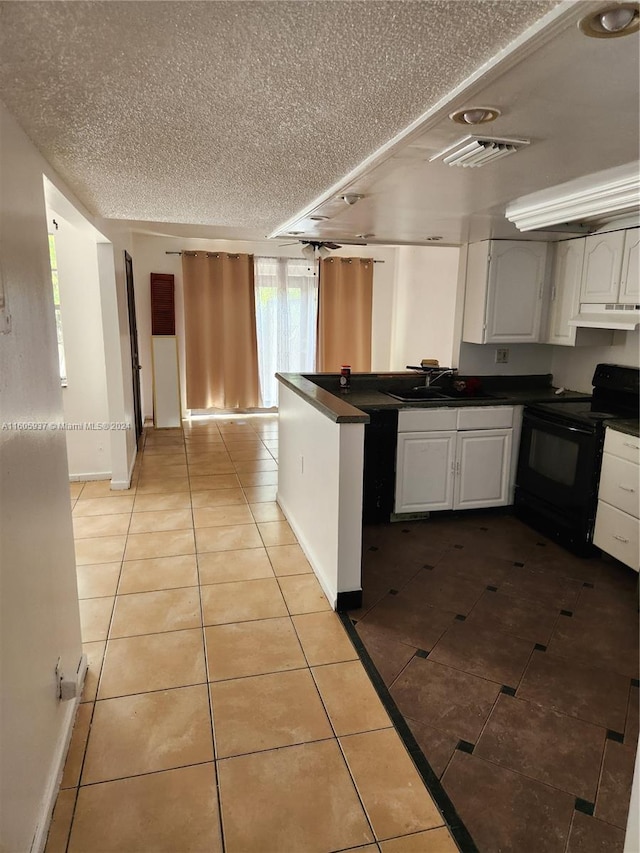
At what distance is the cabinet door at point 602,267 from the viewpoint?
10.8 feet

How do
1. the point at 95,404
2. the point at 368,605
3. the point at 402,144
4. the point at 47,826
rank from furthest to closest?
the point at 95,404 → the point at 368,605 → the point at 402,144 → the point at 47,826

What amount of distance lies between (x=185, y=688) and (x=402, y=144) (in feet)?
7.17

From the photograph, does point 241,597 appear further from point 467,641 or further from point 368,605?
point 467,641

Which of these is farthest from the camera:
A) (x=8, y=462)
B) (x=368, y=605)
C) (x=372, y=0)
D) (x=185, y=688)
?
(x=368, y=605)

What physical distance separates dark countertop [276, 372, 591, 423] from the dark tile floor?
3.05 ft

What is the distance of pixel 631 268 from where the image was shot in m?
3.18

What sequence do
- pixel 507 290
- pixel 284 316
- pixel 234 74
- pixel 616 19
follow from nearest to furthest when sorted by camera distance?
pixel 616 19
pixel 234 74
pixel 507 290
pixel 284 316

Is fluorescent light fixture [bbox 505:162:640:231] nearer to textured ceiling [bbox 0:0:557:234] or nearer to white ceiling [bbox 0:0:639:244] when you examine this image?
white ceiling [bbox 0:0:639:244]

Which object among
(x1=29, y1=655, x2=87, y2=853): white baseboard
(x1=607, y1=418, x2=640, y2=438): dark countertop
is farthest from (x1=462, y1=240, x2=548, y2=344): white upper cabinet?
(x1=29, y1=655, x2=87, y2=853): white baseboard

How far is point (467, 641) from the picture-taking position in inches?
97.5

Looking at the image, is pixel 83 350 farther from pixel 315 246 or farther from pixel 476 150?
pixel 476 150

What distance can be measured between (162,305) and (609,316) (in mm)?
5031

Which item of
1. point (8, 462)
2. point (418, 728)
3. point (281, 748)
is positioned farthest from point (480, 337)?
point (8, 462)

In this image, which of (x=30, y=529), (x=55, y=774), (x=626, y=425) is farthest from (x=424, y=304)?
(x=55, y=774)
